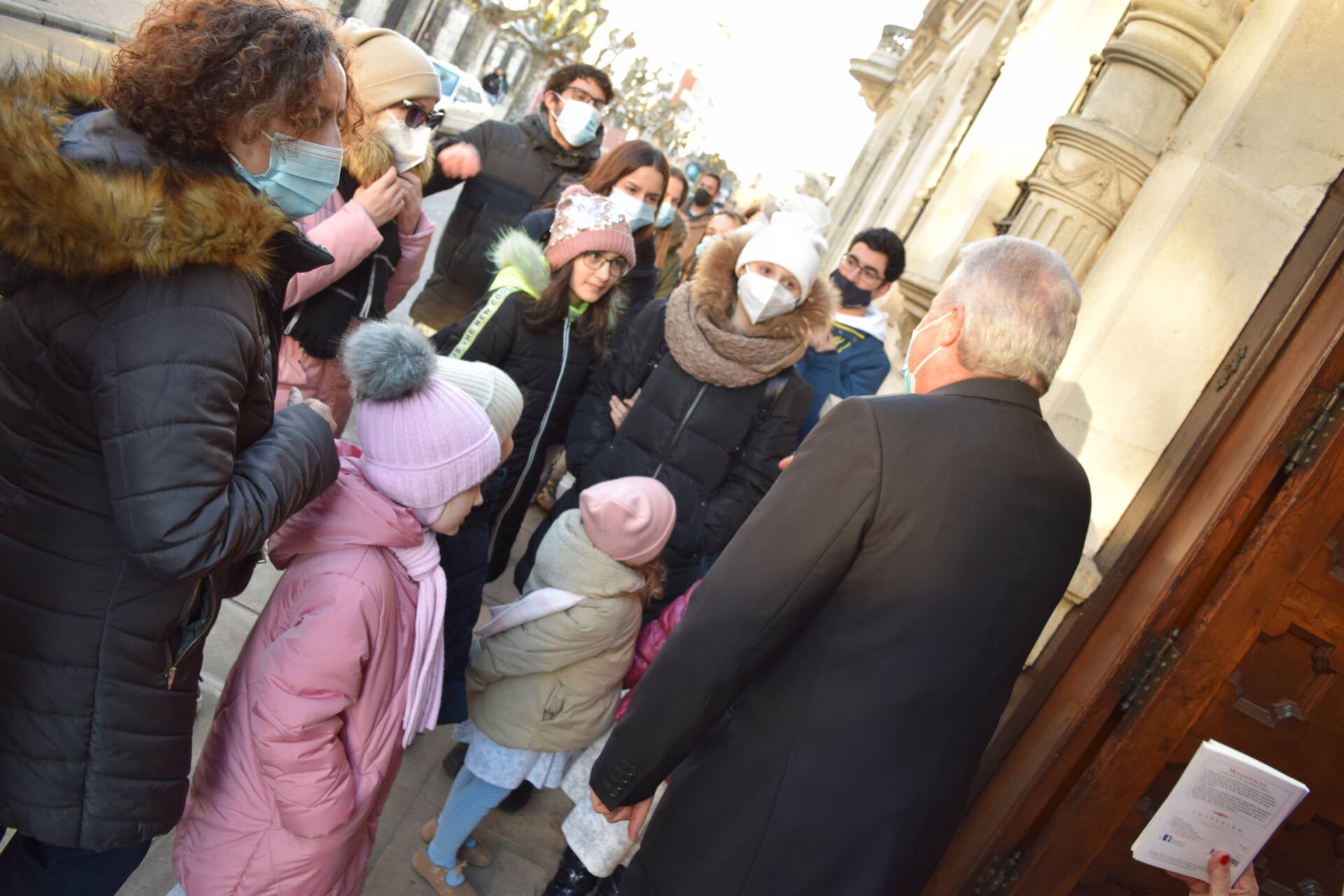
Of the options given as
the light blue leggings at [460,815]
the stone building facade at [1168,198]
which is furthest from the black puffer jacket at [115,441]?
the stone building facade at [1168,198]

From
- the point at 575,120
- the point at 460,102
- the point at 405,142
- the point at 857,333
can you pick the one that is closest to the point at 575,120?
the point at 575,120

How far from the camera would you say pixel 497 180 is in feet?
13.4

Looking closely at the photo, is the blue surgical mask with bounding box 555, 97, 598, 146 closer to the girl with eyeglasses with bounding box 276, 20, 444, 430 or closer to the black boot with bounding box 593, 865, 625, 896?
the girl with eyeglasses with bounding box 276, 20, 444, 430

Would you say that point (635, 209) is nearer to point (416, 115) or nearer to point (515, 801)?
point (416, 115)

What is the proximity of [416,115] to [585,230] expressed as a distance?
0.70 meters

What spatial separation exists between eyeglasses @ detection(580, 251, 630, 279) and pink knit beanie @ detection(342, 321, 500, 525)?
1.20 metres

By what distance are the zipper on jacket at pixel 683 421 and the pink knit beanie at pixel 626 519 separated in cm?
64

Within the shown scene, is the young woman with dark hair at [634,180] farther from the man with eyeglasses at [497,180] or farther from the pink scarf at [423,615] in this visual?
the pink scarf at [423,615]

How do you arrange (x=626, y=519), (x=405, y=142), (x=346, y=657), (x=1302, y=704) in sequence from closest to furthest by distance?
(x=346, y=657), (x=1302, y=704), (x=626, y=519), (x=405, y=142)

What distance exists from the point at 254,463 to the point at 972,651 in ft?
4.86

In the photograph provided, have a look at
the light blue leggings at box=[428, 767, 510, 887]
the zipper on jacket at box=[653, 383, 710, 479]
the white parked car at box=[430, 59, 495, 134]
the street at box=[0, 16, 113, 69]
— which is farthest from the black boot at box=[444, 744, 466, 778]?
the white parked car at box=[430, 59, 495, 134]

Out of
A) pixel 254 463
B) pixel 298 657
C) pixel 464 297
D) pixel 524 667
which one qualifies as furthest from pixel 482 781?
pixel 464 297

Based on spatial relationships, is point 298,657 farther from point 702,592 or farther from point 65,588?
point 702,592

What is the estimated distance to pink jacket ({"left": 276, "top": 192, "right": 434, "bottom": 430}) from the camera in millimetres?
2707
